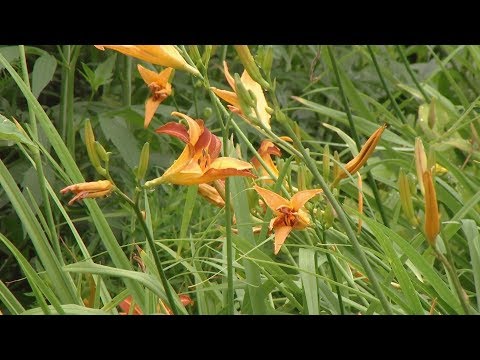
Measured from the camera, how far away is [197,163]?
747mm

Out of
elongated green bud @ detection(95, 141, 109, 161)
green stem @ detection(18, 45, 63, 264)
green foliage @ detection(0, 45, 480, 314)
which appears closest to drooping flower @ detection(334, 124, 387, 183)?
green foliage @ detection(0, 45, 480, 314)

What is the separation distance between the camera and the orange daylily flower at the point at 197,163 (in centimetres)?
72

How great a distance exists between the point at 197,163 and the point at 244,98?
0.26 feet

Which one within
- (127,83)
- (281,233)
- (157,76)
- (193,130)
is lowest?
(281,233)

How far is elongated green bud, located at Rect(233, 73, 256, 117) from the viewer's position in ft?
2.30

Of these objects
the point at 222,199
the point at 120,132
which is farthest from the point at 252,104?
the point at 120,132

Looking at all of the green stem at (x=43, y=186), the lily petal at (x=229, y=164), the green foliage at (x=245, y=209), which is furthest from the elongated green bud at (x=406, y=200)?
the green stem at (x=43, y=186)

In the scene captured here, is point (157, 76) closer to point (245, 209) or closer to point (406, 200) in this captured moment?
point (245, 209)

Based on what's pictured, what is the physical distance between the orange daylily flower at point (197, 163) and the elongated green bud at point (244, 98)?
42 mm

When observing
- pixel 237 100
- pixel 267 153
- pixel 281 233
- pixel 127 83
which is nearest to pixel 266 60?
pixel 237 100

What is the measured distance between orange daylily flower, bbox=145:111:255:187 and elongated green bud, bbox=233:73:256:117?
1.7 inches

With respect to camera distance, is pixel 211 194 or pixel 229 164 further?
pixel 211 194

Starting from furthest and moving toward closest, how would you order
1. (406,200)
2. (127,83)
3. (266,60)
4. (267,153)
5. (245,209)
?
(127,83) < (267,153) < (245,209) < (266,60) < (406,200)
